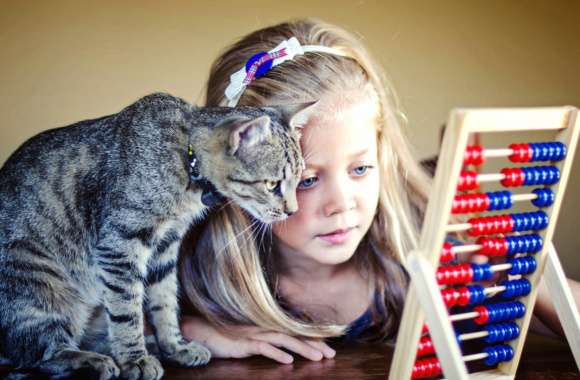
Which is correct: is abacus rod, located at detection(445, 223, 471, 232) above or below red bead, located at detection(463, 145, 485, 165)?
below

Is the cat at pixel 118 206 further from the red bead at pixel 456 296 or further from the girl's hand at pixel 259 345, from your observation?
the red bead at pixel 456 296

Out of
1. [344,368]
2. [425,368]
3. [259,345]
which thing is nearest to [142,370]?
[259,345]

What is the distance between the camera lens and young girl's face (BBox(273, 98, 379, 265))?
1.32m

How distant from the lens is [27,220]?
4.14 ft

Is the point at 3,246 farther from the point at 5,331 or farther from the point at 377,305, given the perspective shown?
the point at 377,305

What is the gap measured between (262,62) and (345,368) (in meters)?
0.67

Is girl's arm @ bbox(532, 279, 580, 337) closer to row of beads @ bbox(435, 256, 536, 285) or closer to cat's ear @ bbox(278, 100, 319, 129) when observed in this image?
row of beads @ bbox(435, 256, 536, 285)

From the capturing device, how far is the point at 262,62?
137 centimetres

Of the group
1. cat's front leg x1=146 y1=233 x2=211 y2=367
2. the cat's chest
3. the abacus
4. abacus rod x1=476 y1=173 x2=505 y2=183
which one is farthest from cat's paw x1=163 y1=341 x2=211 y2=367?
abacus rod x1=476 y1=173 x2=505 y2=183

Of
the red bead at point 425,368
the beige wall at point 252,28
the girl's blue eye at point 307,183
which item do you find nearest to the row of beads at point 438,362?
the red bead at point 425,368

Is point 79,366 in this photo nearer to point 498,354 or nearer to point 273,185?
point 273,185

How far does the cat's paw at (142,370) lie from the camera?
1.19 m

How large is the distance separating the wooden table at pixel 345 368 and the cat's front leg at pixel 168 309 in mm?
34

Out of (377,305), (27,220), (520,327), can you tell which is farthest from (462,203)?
(27,220)
